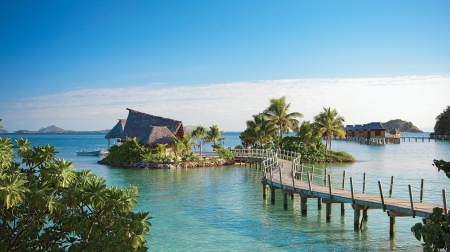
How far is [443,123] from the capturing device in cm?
9612

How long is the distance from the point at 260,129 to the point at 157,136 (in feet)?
35.2

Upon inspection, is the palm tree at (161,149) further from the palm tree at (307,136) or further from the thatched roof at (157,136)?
the palm tree at (307,136)

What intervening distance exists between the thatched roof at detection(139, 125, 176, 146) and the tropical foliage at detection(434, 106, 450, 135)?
74.1 meters

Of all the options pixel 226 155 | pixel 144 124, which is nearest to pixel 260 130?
pixel 226 155

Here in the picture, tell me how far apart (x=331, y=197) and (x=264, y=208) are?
14.8ft

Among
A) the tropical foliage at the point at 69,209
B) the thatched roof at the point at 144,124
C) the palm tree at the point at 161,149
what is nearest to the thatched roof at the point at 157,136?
the palm tree at the point at 161,149

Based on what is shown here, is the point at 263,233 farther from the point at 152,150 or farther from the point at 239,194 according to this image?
the point at 152,150

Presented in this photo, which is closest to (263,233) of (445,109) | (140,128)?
(140,128)

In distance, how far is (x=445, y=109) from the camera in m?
95.3

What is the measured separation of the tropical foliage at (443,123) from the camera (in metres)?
93.8

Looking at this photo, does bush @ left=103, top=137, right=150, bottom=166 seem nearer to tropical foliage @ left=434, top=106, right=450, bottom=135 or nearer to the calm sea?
the calm sea

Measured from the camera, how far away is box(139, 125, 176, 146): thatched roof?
41.8 metres

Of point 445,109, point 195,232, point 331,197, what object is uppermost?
point 445,109

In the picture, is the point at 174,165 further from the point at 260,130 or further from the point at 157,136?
the point at 260,130
